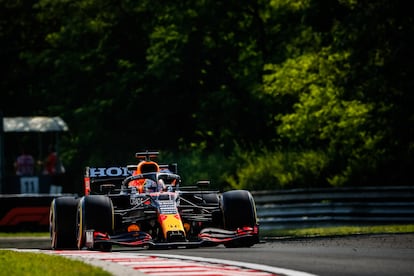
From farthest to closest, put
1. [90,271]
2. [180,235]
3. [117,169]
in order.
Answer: [117,169] < [180,235] < [90,271]

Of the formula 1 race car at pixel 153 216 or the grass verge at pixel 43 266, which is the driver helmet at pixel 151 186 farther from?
the grass verge at pixel 43 266

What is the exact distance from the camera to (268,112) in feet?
164

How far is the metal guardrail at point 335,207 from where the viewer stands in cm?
2908

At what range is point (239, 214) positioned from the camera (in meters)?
19.1

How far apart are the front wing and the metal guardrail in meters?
10.2

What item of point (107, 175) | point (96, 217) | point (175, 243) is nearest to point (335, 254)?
point (175, 243)

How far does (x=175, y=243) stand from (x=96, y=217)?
1.38m

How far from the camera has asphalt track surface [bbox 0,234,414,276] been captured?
13.5 m

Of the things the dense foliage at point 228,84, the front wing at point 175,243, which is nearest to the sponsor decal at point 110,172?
the front wing at point 175,243

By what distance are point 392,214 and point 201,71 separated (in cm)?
2419

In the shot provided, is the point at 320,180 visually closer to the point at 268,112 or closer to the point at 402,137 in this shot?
the point at 402,137

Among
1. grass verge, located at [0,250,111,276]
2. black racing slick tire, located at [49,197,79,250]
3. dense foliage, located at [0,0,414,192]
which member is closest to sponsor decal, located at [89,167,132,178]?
black racing slick tire, located at [49,197,79,250]

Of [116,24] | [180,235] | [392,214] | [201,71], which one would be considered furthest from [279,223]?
[116,24]

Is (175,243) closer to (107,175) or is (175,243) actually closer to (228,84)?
(107,175)
